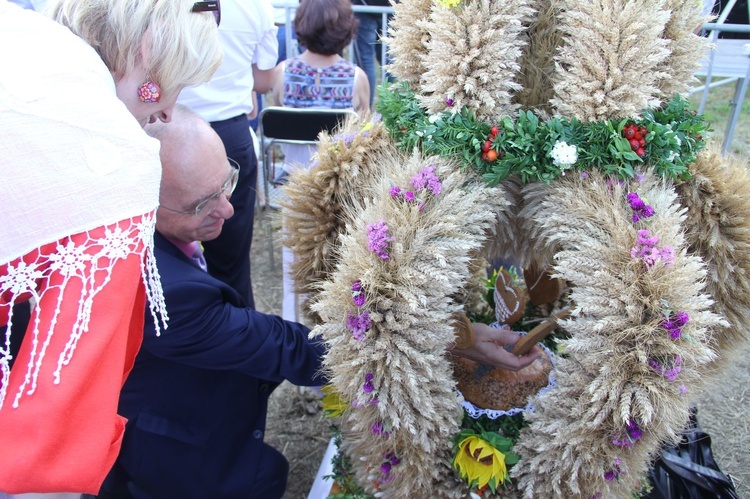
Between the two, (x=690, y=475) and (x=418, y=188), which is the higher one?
(x=418, y=188)

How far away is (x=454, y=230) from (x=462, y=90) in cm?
30

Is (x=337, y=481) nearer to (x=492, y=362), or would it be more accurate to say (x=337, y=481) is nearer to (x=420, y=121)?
(x=492, y=362)

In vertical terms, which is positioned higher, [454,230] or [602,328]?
[454,230]

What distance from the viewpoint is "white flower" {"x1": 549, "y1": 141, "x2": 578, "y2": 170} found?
1057 mm

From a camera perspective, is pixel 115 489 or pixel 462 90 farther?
pixel 115 489

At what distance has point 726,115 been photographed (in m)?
5.46

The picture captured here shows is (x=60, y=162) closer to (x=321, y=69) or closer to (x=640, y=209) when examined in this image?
A: (x=640, y=209)

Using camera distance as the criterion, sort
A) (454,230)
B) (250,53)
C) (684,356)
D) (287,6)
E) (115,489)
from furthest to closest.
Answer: (287,6)
(250,53)
(115,489)
(454,230)
(684,356)

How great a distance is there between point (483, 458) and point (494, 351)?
0.26m

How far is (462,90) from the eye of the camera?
111 cm

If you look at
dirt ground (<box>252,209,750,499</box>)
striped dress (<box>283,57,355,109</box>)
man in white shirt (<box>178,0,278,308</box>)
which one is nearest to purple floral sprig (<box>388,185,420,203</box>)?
dirt ground (<box>252,209,750,499</box>)

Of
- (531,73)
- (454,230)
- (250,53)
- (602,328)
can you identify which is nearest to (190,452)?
(454,230)

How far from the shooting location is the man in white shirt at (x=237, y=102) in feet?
7.27

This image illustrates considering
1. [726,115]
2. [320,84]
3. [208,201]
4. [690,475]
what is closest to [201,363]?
[208,201]
